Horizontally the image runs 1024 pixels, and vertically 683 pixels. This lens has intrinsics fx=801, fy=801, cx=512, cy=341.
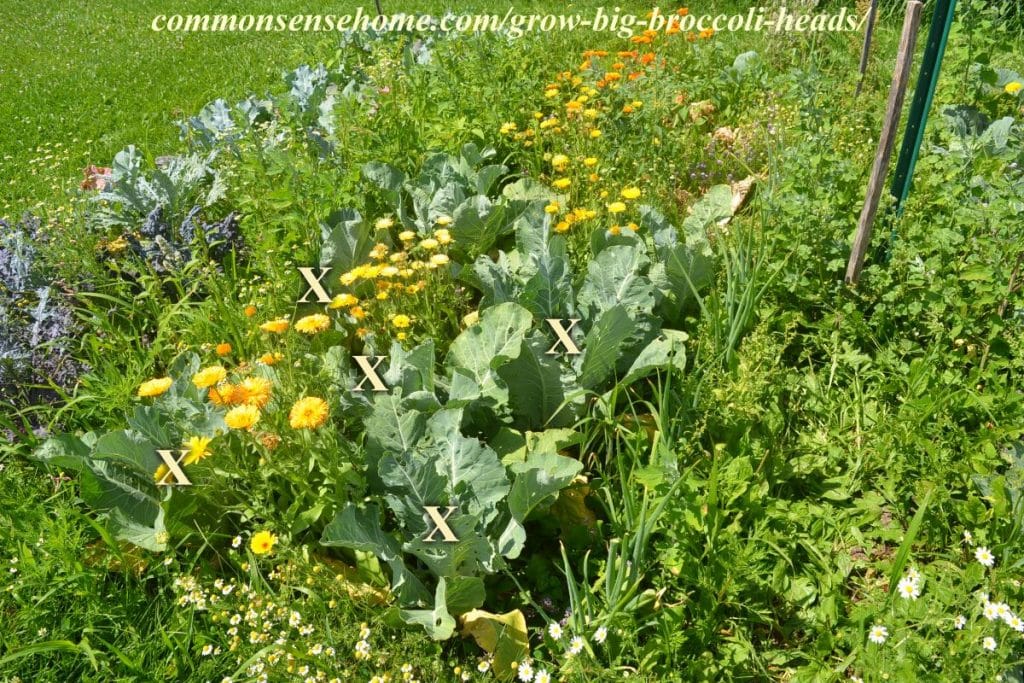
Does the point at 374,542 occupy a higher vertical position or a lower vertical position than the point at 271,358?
lower

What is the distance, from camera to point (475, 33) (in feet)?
15.1

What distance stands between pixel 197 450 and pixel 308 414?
0.32 m

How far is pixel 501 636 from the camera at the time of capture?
2.03 metres

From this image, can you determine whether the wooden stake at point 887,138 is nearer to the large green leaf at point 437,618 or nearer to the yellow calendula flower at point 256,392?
the large green leaf at point 437,618

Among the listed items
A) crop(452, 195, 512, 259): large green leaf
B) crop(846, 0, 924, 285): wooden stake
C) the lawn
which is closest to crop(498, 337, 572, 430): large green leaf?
the lawn

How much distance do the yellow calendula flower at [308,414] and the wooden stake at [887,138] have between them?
1.92 meters

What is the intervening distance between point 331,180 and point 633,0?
5184 mm

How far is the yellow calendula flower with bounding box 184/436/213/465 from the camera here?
2125 mm

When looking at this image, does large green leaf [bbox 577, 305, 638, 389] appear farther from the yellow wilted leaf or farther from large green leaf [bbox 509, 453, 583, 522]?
the yellow wilted leaf

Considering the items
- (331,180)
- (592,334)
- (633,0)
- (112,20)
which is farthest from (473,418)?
(112,20)

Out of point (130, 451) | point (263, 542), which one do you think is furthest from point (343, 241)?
point (263, 542)

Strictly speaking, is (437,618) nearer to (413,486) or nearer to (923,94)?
(413,486)

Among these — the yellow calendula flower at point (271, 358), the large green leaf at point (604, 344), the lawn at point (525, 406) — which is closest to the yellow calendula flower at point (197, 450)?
the lawn at point (525, 406)

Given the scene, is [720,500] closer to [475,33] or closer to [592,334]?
[592,334]
